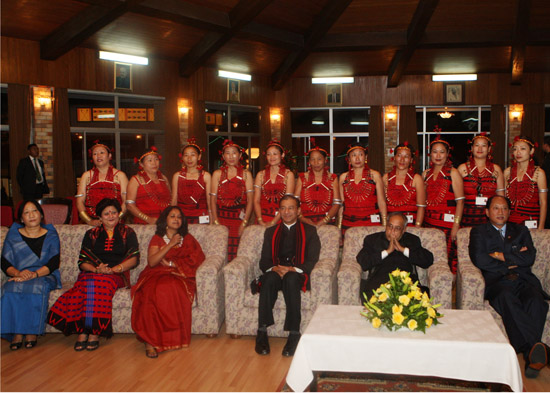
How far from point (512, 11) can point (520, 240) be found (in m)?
7.32

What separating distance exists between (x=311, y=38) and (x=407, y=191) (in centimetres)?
646

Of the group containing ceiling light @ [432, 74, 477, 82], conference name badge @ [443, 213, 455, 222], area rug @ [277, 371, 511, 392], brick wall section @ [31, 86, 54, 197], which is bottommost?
area rug @ [277, 371, 511, 392]

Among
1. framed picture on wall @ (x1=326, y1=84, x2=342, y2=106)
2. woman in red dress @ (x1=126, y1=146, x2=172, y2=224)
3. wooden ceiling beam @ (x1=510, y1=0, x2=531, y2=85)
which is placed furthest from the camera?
framed picture on wall @ (x1=326, y1=84, x2=342, y2=106)

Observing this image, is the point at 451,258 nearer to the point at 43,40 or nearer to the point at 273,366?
the point at 273,366

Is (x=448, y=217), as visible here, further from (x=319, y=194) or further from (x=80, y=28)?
(x=80, y=28)

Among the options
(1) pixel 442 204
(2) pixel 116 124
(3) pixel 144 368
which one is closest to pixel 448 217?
(1) pixel 442 204

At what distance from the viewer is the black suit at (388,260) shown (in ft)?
13.4

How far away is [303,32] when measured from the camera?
35.6 ft

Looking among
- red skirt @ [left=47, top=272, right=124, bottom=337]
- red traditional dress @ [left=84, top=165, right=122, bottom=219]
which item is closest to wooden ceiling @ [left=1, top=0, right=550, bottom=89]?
red traditional dress @ [left=84, top=165, right=122, bottom=219]

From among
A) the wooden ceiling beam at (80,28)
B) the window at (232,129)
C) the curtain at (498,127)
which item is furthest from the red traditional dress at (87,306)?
the curtain at (498,127)

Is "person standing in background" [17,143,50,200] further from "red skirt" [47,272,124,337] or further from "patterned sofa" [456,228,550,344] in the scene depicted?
"patterned sofa" [456,228,550,344]

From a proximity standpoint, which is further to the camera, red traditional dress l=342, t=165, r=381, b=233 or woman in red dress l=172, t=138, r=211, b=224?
woman in red dress l=172, t=138, r=211, b=224

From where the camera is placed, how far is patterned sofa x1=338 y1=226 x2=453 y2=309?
389 cm

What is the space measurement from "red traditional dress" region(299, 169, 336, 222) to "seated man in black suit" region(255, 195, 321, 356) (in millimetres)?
810
